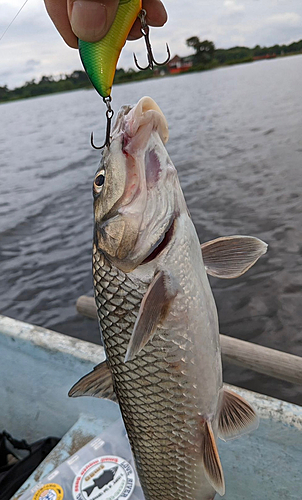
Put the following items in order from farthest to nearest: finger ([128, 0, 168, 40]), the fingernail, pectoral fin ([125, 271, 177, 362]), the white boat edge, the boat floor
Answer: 1. the white boat edge
2. the boat floor
3. finger ([128, 0, 168, 40])
4. pectoral fin ([125, 271, 177, 362])
5. the fingernail

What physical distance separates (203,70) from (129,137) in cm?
7283

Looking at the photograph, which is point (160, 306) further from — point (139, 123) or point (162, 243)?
point (139, 123)

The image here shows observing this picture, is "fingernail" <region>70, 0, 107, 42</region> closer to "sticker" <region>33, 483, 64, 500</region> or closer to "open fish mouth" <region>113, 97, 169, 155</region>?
"open fish mouth" <region>113, 97, 169, 155</region>

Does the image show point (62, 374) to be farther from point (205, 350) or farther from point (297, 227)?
point (297, 227)

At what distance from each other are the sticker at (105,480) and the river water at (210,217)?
325 cm

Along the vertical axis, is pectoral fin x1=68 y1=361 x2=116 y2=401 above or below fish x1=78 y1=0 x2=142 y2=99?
below

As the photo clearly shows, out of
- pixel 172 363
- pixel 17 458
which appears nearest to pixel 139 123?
pixel 172 363

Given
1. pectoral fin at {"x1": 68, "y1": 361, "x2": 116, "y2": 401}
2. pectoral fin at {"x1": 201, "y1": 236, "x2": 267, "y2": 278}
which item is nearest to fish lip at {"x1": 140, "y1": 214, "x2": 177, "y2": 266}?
pectoral fin at {"x1": 201, "y1": 236, "x2": 267, "y2": 278}

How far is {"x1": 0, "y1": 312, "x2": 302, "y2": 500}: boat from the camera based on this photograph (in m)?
2.34

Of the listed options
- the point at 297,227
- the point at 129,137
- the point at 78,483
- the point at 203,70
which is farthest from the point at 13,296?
the point at 203,70

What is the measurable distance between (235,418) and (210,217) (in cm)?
801

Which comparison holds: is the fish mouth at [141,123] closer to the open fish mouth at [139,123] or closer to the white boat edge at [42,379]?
the open fish mouth at [139,123]

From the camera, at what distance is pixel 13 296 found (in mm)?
8375

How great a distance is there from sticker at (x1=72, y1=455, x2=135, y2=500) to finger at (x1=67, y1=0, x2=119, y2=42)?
2287mm
